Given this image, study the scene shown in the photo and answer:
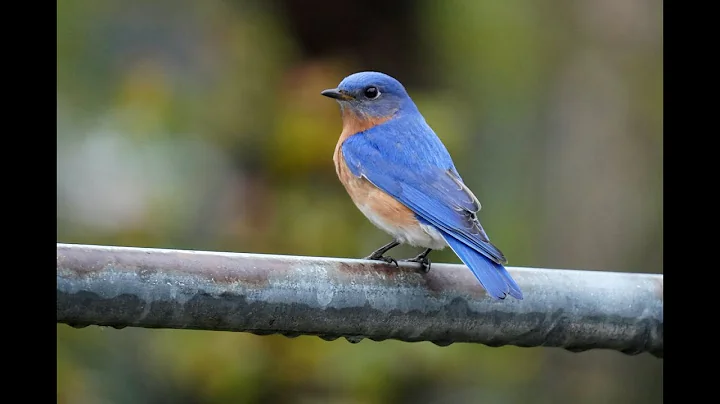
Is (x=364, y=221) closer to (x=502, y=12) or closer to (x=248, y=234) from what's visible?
(x=248, y=234)

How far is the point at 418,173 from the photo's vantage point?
3934mm

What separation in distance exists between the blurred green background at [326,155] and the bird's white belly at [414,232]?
68 cm

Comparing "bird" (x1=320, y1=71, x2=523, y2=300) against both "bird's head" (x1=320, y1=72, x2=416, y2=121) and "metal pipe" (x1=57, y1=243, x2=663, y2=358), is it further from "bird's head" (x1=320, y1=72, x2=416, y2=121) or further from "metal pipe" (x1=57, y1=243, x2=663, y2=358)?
"metal pipe" (x1=57, y1=243, x2=663, y2=358)

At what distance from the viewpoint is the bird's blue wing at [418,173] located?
362cm

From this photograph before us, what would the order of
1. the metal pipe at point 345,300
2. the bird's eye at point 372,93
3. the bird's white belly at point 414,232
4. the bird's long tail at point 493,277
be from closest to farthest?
1. the metal pipe at point 345,300
2. the bird's long tail at point 493,277
3. the bird's white belly at point 414,232
4. the bird's eye at point 372,93

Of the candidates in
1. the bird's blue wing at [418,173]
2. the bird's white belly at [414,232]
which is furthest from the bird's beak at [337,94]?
the bird's white belly at [414,232]

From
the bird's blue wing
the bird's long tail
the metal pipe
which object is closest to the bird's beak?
the bird's blue wing

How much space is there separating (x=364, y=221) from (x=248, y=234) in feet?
1.91

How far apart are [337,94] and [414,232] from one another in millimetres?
882

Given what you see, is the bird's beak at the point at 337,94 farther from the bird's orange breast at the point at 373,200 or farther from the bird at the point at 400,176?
the bird's orange breast at the point at 373,200

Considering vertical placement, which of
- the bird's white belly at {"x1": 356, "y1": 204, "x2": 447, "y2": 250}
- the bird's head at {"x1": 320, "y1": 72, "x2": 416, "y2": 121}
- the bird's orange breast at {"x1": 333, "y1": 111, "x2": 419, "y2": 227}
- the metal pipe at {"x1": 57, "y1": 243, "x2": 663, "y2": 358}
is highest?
the bird's head at {"x1": 320, "y1": 72, "x2": 416, "y2": 121}

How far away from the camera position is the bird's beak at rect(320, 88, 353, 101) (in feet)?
14.2
